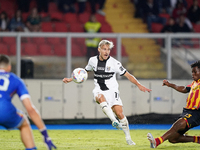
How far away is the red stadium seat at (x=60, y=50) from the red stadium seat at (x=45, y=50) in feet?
0.76

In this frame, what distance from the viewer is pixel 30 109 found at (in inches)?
191

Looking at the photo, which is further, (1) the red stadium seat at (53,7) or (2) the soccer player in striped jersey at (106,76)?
(1) the red stadium seat at (53,7)

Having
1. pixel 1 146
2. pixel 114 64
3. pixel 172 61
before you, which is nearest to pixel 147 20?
pixel 172 61

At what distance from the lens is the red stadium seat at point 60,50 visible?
42.4ft

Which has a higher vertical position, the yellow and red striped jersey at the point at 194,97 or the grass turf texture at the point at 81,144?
the yellow and red striped jersey at the point at 194,97

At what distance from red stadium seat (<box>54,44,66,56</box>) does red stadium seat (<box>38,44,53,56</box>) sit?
231 millimetres

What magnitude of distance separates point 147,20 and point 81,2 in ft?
9.57

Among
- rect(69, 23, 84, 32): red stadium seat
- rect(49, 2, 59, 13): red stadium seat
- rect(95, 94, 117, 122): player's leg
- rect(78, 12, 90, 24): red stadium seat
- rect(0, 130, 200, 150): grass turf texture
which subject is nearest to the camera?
rect(0, 130, 200, 150): grass turf texture

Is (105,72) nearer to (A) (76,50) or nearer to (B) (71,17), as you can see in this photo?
(A) (76,50)

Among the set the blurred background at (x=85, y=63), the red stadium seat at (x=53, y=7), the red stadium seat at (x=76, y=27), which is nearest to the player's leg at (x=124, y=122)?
the blurred background at (x=85, y=63)

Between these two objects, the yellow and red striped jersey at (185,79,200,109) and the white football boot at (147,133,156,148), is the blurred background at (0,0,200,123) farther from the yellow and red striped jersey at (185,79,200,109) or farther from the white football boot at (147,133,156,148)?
the white football boot at (147,133,156,148)

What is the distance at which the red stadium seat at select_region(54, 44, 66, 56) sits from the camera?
12933 mm

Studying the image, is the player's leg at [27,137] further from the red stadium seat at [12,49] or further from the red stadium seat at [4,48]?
the red stadium seat at [12,49]

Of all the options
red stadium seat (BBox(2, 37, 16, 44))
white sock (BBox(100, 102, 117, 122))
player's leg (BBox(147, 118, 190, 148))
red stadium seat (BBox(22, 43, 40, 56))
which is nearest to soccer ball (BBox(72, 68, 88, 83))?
white sock (BBox(100, 102, 117, 122))
